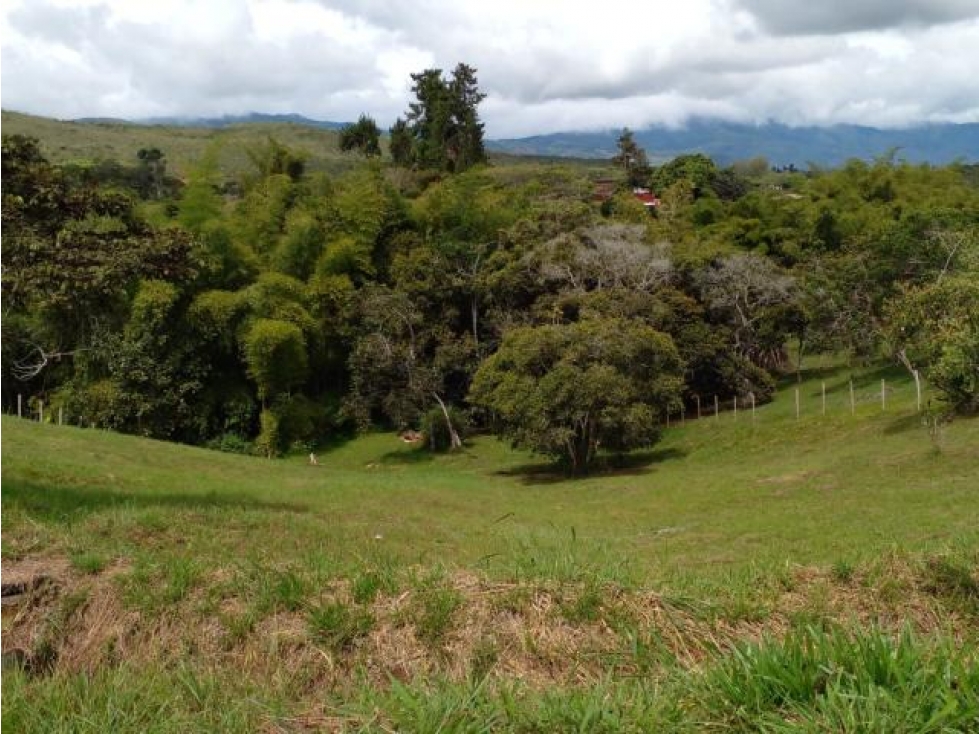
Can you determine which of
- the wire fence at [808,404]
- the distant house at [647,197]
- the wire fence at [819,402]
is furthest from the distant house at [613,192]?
the wire fence at [808,404]

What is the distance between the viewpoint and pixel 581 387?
28750 mm

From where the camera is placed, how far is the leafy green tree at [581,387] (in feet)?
94.8

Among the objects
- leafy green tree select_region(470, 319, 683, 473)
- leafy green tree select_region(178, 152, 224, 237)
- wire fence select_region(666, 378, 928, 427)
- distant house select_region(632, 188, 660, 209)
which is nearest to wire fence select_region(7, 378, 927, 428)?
wire fence select_region(666, 378, 928, 427)

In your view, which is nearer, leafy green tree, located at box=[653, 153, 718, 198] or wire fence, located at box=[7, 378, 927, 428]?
wire fence, located at box=[7, 378, 927, 428]

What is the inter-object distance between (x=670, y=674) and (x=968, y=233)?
36801mm

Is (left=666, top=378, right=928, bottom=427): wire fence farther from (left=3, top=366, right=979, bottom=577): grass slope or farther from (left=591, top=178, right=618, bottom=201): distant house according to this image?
(left=591, top=178, right=618, bottom=201): distant house

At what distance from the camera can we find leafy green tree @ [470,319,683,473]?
2891 centimetres

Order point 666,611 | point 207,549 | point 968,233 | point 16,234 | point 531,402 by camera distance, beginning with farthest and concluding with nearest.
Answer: point 968,233 < point 531,402 < point 16,234 < point 207,549 < point 666,611

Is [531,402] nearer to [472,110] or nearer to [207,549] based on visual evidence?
[207,549]

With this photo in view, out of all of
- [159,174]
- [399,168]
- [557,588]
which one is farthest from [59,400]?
[557,588]

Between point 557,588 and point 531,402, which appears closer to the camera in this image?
point 557,588

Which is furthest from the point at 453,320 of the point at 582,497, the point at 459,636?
the point at 459,636

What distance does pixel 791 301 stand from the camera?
125 ft

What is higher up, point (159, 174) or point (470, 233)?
point (159, 174)
